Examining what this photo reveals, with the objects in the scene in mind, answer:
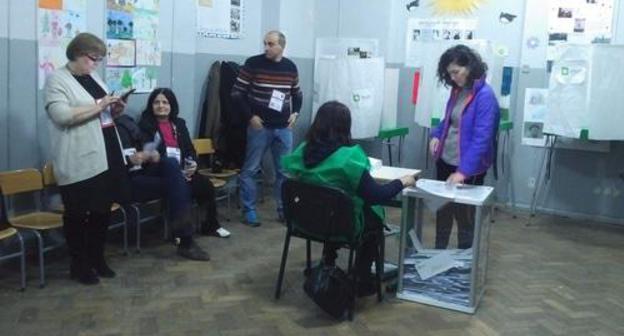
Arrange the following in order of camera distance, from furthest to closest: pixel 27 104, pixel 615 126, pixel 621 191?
1. pixel 621 191
2. pixel 615 126
3. pixel 27 104

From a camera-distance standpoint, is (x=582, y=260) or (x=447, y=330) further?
(x=582, y=260)

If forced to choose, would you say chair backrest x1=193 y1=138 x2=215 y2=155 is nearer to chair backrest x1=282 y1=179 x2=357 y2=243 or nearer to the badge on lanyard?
the badge on lanyard

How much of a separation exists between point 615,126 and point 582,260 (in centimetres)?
114

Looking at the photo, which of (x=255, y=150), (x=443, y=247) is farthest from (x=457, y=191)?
(x=255, y=150)

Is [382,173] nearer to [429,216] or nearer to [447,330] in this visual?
[429,216]

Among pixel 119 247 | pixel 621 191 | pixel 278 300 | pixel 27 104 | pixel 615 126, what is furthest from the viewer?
pixel 621 191

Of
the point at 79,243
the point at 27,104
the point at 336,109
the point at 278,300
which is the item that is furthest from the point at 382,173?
the point at 27,104

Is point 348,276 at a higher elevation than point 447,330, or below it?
higher

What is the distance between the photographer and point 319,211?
291 centimetres

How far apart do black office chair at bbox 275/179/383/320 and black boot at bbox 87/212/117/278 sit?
42.3 inches

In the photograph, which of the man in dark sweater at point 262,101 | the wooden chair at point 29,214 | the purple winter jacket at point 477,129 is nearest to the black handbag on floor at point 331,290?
the purple winter jacket at point 477,129

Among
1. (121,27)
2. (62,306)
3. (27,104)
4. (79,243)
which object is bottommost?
(62,306)

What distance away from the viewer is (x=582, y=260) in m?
4.20

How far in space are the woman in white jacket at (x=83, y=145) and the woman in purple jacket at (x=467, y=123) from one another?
1.74 m
